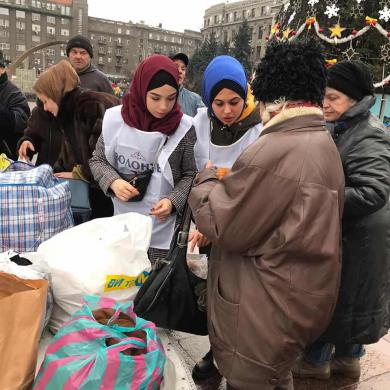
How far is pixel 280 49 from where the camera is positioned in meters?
1.49

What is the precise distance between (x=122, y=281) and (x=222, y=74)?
1.14 m

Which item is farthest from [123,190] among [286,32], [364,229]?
[286,32]

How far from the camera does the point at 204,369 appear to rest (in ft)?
7.57

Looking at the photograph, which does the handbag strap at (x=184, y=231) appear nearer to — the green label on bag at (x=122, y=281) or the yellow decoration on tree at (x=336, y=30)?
the green label on bag at (x=122, y=281)

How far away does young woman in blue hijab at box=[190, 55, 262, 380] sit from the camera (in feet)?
6.55

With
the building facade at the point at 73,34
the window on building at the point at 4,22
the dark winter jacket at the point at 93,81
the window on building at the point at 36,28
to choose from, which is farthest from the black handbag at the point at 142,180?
the window on building at the point at 36,28

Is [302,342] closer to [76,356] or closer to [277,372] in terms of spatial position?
[277,372]

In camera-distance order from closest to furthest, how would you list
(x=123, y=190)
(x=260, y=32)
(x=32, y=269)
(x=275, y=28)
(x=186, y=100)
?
(x=32, y=269) < (x=123, y=190) < (x=186, y=100) < (x=275, y=28) < (x=260, y=32)

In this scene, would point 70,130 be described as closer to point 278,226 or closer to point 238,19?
point 278,226

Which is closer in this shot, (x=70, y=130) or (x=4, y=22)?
(x=70, y=130)

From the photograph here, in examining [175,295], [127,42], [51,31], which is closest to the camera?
[175,295]

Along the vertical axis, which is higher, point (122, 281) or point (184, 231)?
point (184, 231)

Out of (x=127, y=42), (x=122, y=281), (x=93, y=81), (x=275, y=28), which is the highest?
(x=127, y=42)

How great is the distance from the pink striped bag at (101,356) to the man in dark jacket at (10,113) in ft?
8.14
